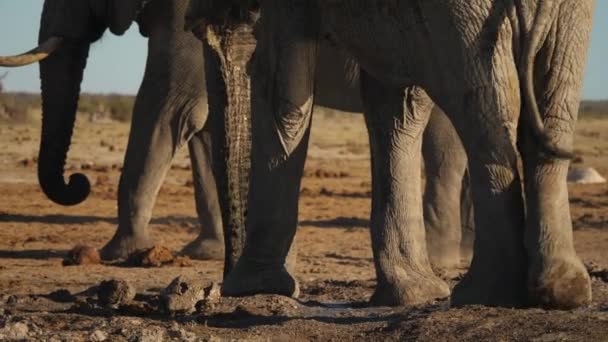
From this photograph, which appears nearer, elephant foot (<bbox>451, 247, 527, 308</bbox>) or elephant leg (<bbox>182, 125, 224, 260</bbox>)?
elephant foot (<bbox>451, 247, 527, 308</bbox>)

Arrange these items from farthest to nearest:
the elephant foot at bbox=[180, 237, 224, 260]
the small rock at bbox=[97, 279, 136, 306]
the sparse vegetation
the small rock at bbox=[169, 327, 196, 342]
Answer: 1. the sparse vegetation
2. the elephant foot at bbox=[180, 237, 224, 260]
3. the small rock at bbox=[97, 279, 136, 306]
4. the small rock at bbox=[169, 327, 196, 342]

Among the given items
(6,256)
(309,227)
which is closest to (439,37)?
(6,256)

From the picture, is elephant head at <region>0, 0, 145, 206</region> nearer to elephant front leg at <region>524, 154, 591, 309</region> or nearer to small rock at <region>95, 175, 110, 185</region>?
elephant front leg at <region>524, 154, 591, 309</region>

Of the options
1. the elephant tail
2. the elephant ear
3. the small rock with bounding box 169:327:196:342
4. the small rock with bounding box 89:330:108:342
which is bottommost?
the small rock with bounding box 89:330:108:342

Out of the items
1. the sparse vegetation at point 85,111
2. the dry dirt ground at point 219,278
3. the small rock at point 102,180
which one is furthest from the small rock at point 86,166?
the sparse vegetation at point 85,111

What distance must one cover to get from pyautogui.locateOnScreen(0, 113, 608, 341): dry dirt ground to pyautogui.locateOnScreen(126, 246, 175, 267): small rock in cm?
9

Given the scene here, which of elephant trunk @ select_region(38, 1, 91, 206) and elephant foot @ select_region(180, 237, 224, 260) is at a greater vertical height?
elephant trunk @ select_region(38, 1, 91, 206)

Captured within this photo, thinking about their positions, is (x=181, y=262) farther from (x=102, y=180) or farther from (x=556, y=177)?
(x=102, y=180)

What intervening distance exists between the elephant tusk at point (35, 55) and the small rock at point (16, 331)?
12.2 ft

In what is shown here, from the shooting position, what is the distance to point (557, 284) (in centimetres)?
590

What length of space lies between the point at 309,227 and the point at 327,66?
2.85m

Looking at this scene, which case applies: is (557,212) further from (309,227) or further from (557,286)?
(309,227)

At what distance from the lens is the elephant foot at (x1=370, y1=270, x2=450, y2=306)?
22.9 feet

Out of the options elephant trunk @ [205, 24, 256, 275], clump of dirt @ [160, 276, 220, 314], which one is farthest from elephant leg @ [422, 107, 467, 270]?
clump of dirt @ [160, 276, 220, 314]
